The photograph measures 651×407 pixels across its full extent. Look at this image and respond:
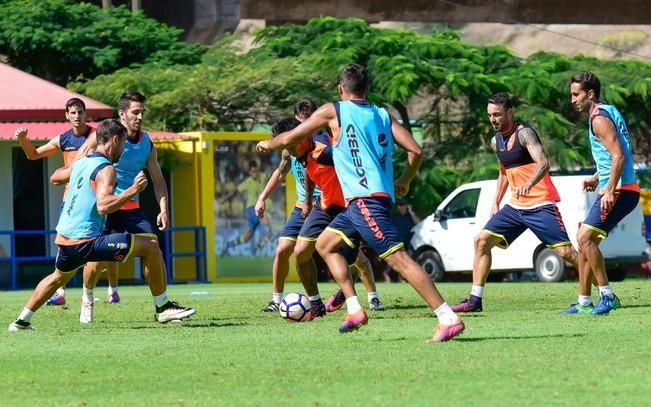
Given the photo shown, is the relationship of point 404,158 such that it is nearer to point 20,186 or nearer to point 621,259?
point 621,259

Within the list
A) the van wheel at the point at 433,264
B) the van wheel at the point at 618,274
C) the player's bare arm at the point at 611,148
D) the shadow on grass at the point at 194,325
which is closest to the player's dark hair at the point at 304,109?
the shadow on grass at the point at 194,325

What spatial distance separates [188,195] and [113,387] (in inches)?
767

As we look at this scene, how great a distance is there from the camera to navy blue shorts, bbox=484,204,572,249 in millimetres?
14977

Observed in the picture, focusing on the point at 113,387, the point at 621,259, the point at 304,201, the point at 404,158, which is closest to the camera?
the point at 113,387

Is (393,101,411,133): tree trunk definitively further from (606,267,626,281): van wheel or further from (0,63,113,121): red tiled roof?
(0,63,113,121): red tiled roof

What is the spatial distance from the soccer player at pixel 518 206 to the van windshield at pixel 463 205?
1258 cm

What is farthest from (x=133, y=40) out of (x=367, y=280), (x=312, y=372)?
(x=312, y=372)

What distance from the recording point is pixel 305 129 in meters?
11.5

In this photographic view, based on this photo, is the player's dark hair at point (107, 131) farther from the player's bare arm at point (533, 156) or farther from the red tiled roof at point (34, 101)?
the red tiled roof at point (34, 101)

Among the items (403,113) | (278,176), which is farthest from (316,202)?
(403,113)

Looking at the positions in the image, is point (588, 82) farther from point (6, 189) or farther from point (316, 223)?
point (6, 189)

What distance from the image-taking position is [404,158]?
97.3 ft

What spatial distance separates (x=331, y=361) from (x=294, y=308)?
373 centimetres

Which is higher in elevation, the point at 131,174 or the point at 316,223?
the point at 131,174
